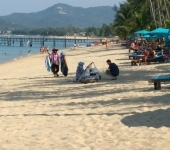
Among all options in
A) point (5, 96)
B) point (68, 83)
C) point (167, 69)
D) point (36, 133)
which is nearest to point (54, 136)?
point (36, 133)

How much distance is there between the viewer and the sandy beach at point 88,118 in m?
5.65

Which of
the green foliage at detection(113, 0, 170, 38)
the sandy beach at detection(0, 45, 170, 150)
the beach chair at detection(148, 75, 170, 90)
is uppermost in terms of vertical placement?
the green foliage at detection(113, 0, 170, 38)

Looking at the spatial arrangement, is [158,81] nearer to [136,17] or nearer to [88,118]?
[88,118]

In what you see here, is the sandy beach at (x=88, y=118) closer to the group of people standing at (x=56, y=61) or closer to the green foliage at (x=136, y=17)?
the group of people standing at (x=56, y=61)

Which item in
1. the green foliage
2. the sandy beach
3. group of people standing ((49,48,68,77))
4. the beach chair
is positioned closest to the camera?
the sandy beach

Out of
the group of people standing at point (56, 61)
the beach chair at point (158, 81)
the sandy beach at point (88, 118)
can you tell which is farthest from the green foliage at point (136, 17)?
the sandy beach at point (88, 118)

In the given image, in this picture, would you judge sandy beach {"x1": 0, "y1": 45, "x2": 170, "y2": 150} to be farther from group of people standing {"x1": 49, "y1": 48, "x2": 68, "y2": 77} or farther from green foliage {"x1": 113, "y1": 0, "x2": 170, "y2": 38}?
green foliage {"x1": 113, "y1": 0, "x2": 170, "y2": 38}

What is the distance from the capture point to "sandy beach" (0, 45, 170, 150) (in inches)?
222

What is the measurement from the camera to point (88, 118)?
24.0 feet

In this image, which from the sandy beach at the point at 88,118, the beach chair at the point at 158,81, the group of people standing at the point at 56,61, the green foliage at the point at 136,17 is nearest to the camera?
the sandy beach at the point at 88,118

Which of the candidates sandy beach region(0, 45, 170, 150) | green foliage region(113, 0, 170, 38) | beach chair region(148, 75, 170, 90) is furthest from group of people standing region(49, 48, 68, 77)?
green foliage region(113, 0, 170, 38)

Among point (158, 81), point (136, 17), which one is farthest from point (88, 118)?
point (136, 17)

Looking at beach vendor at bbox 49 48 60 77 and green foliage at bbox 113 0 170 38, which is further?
green foliage at bbox 113 0 170 38

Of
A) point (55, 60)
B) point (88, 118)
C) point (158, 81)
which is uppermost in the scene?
point (55, 60)
